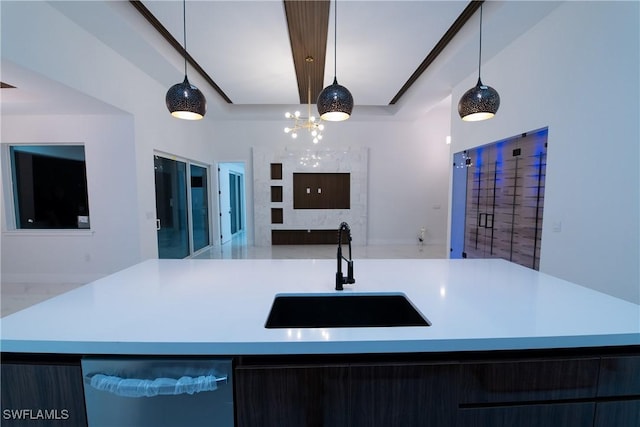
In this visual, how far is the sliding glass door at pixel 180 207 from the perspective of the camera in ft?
14.7

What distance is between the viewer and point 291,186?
271 inches

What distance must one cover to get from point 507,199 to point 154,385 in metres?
4.24

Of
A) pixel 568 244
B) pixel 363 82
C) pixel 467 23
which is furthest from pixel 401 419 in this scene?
pixel 363 82

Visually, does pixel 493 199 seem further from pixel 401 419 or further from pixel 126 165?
pixel 126 165

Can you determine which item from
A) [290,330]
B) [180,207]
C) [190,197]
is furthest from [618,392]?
[190,197]

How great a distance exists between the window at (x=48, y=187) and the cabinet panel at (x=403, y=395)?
4.77 m

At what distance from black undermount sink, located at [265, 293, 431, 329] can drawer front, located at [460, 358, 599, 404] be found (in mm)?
453

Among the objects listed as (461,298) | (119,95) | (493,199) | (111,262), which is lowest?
(111,262)

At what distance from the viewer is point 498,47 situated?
11.3ft

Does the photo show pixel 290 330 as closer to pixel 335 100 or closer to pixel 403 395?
pixel 403 395

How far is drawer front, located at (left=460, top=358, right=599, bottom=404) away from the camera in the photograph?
93 cm

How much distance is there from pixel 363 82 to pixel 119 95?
3.82m

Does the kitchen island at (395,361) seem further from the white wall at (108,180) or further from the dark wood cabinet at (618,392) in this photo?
the white wall at (108,180)

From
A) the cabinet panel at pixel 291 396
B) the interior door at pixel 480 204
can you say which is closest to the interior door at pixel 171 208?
the cabinet panel at pixel 291 396
